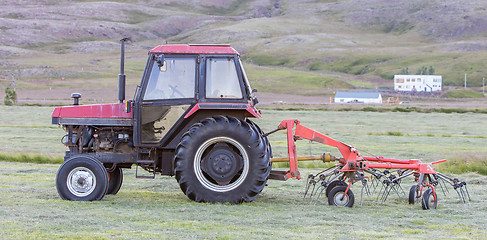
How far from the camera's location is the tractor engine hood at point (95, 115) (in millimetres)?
12398

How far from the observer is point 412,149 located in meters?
25.0

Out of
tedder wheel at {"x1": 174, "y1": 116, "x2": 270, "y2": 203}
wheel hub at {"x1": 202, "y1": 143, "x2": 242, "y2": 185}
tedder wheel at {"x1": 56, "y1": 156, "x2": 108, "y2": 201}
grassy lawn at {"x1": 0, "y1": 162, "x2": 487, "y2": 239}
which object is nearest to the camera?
grassy lawn at {"x1": 0, "y1": 162, "x2": 487, "y2": 239}

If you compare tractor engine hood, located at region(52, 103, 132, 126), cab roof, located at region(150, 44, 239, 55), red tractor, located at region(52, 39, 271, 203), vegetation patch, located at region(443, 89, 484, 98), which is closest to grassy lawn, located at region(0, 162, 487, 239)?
red tractor, located at region(52, 39, 271, 203)

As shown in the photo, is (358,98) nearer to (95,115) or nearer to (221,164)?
(95,115)

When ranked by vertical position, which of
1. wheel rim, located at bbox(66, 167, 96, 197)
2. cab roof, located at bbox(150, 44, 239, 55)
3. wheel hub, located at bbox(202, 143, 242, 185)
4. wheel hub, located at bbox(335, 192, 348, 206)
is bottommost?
wheel hub, located at bbox(335, 192, 348, 206)

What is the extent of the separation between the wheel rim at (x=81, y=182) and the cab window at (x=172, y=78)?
1765 mm

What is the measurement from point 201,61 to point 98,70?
132 meters

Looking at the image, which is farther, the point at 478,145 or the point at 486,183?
the point at 478,145

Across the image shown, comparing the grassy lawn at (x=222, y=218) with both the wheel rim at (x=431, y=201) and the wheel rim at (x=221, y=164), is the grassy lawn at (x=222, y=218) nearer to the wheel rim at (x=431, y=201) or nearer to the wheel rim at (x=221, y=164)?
the wheel rim at (x=431, y=201)

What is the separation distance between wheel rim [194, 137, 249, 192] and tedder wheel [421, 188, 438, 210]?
10.1 ft

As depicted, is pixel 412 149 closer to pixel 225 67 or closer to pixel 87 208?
pixel 225 67

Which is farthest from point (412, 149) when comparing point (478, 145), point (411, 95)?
point (411, 95)

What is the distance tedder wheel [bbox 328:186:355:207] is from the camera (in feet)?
38.9

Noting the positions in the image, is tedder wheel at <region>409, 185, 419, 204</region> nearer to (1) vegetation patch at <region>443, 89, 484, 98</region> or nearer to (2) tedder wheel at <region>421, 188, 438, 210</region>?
(2) tedder wheel at <region>421, 188, 438, 210</region>
